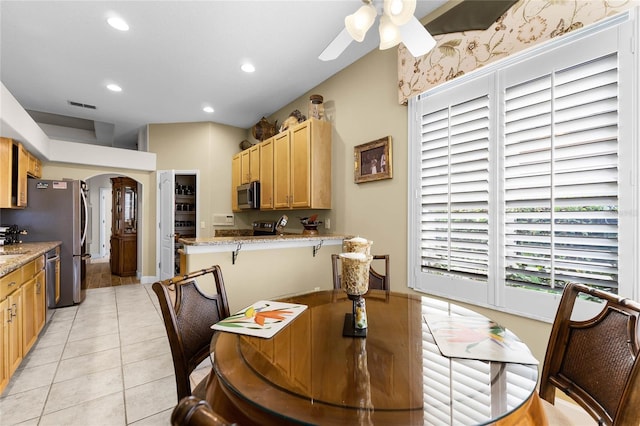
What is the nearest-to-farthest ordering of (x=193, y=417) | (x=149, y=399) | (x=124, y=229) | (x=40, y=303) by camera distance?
(x=193, y=417)
(x=149, y=399)
(x=40, y=303)
(x=124, y=229)

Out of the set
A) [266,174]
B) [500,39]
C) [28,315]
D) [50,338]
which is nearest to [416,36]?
[500,39]

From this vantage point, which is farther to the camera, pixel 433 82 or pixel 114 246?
pixel 114 246

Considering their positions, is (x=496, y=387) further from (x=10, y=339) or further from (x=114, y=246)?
(x=114, y=246)

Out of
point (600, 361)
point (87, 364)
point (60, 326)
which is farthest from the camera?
point (60, 326)

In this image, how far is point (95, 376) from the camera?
2.30 m

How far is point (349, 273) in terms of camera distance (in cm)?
119

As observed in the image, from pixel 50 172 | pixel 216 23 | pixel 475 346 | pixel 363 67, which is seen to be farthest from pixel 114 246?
pixel 475 346

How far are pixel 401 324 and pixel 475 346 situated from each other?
0.31 m

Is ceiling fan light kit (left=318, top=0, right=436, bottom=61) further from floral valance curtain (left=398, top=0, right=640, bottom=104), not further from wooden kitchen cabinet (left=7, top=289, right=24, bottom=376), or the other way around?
wooden kitchen cabinet (left=7, top=289, right=24, bottom=376)

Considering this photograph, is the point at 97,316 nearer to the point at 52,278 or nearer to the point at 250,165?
the point at 52,278

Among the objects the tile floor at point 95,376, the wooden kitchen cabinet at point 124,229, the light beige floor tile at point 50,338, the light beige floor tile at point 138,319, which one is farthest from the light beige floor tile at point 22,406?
the wooden kitchen cabinet at point 124,229

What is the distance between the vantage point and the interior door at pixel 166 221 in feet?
17.6

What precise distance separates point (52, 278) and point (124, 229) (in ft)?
8.60

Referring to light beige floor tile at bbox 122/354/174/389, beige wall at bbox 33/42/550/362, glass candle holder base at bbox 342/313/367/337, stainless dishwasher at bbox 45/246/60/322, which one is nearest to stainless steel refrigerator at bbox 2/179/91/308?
stainless dishwasher at bbox 45/246/60/322
